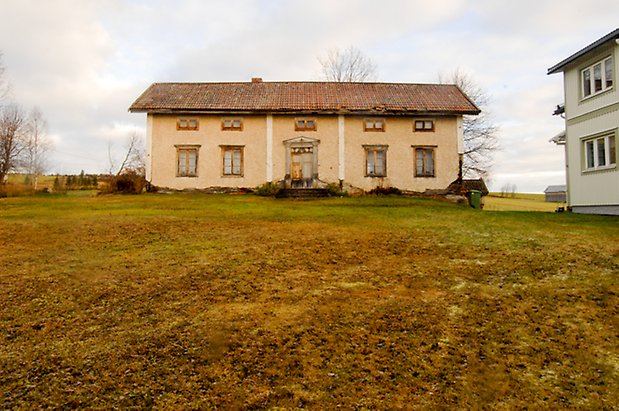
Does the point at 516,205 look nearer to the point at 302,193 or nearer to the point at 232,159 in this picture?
the point at 302,193

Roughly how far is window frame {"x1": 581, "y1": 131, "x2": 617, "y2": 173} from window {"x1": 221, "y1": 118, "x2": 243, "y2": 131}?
53.0 feet

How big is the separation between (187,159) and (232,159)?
97.5 inches

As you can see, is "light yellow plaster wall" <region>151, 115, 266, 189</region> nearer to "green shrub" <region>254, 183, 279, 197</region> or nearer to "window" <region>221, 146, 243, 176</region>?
"window" <region>221, 146, 243, 176</region>

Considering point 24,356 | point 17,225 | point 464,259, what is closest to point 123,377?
point 24,356

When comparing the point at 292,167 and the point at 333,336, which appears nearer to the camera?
the point at 333,336

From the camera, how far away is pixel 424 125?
914 inches

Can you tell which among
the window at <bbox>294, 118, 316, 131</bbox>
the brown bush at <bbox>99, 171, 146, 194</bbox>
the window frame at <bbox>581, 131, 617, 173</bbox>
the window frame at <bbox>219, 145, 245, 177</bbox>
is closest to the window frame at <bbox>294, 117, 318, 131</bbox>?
the window at <bbox>294, 118, 316, 131</bbox>

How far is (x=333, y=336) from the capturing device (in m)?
4.43

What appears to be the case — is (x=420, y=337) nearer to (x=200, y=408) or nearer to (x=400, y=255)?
(x=200, y=408)

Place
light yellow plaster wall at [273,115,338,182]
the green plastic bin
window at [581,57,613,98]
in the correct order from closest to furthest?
window at [581,57,613,98] → the green plastic bin → light yellow plaster wall at [273,115,338,182]

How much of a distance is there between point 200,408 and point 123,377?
91 centimetres

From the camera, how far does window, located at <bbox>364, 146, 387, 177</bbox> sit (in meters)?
23.0

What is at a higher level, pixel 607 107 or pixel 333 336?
pixel 607 107

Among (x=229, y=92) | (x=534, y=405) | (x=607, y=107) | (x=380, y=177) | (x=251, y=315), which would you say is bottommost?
(x=534, y=405)
